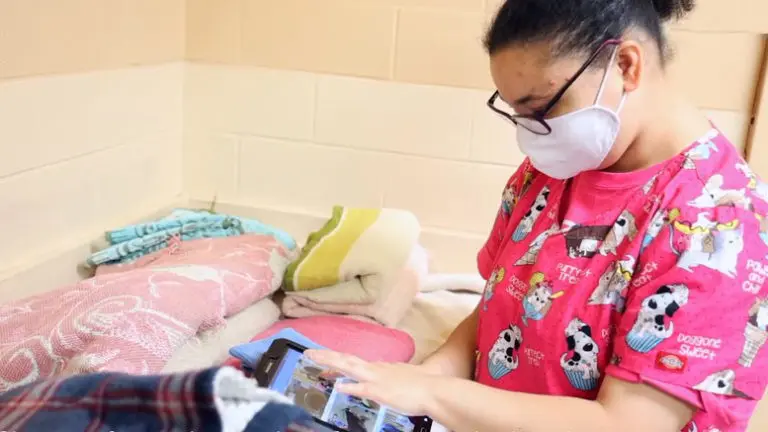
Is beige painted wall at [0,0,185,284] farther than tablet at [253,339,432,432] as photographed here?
Yes

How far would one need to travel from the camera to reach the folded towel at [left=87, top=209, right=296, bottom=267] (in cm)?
129

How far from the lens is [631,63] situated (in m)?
0.82

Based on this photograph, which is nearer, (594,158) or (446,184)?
(594,158)

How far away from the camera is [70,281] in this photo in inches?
50.0

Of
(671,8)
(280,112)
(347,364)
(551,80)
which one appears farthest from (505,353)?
(280,112)

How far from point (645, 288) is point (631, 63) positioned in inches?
9.6

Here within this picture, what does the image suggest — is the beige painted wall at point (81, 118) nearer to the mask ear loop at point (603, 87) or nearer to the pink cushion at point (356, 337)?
the pink cushion at point (356, 337)

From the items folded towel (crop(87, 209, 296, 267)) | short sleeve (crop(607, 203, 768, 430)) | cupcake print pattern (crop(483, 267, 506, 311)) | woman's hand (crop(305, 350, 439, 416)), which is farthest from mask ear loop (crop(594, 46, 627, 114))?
folded towel (crop(87, 209, 296, 267))

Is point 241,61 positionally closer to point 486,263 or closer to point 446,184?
point 446,184

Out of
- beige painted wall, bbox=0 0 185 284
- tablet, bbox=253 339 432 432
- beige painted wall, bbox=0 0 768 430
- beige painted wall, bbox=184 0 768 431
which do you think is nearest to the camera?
tablet, bbox=253 339 432 432

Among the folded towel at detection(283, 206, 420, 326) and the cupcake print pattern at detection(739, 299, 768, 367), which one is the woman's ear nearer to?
the cupcake print pattern at detection(739, 299, 768, 367)

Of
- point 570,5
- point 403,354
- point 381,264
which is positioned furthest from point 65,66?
point 570,5

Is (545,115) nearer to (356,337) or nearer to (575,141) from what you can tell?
(575,141)

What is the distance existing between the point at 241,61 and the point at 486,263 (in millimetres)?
725
